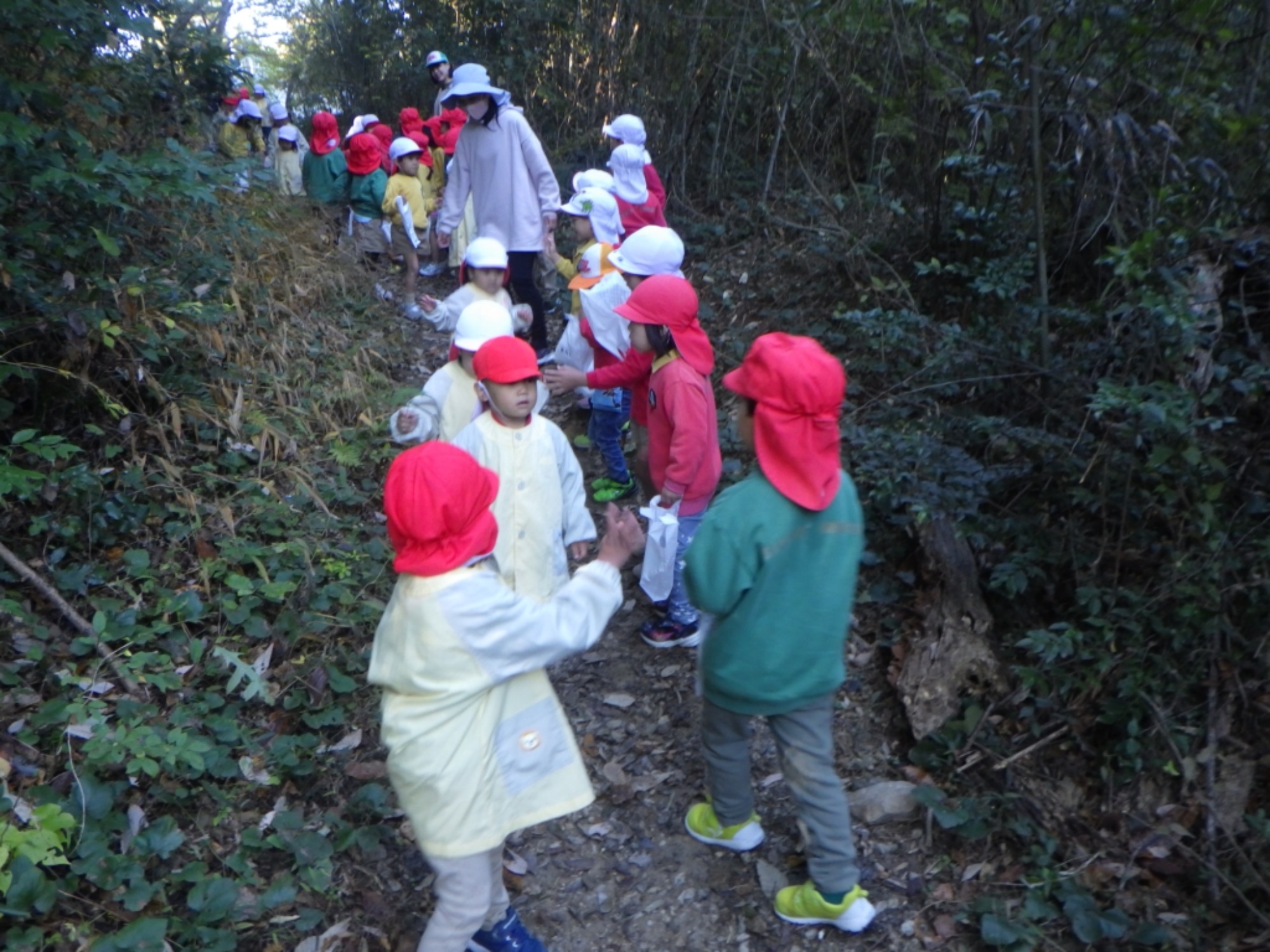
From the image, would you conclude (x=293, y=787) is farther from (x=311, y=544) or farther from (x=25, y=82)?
(x=25, y=82)

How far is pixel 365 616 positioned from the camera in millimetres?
4453

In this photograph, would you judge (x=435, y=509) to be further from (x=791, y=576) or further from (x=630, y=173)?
(x=630, y=173)

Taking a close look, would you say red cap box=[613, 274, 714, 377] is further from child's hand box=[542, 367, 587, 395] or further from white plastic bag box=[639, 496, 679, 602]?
white plastic bag box=[639, 496, 679, 602]

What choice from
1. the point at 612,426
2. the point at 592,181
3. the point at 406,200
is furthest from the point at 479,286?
the point at 406,200

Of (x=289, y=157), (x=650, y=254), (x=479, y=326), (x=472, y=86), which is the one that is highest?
(x=472, y=86)

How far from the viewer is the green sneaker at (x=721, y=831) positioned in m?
3.48

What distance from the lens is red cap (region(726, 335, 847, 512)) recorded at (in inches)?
109

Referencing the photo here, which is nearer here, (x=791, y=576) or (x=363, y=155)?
(x=791, y=576)

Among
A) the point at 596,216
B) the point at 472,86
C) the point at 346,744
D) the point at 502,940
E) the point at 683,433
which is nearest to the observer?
the point at 502,940

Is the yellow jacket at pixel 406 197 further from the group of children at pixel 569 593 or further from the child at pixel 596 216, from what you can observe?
the group of children at pixel 569 593

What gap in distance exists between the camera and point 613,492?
591 cm

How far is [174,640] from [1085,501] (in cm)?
386

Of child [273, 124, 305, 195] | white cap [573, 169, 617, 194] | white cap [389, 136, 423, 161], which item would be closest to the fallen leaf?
white cap [573, 169, 617, 194]

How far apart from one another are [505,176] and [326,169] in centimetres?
452
